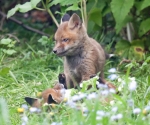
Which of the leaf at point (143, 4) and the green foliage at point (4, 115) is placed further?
the leaf at point (143, 4)

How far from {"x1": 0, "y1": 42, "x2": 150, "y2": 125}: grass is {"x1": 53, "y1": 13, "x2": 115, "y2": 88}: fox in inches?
13.0

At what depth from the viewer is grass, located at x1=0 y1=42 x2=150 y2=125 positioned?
4.81 m

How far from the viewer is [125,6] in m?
8.16

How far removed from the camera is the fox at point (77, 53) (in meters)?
7.41

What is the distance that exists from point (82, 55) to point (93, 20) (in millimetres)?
1504

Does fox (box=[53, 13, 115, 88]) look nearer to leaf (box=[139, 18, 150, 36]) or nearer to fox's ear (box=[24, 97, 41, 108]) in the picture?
leaf (box=[139, 18, 150, 36])

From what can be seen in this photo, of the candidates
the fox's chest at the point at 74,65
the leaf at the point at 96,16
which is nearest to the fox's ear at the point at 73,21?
the fox's chest at the point at 74,65

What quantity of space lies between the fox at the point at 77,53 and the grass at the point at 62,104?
1.08 ft

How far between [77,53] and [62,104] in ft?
5.91

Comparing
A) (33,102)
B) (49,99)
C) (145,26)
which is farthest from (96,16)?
(49,99)

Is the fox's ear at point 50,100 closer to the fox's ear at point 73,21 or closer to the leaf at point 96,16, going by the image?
the fox's ear at point 73,21

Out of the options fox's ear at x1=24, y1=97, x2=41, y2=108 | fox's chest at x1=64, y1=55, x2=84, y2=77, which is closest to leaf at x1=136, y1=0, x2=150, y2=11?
fox's chest at x1=64, y1=55, x2=84, y2=77

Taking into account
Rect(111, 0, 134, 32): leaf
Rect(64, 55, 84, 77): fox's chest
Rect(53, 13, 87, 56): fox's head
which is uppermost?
Rect(111, 0, 134, 32): leaf

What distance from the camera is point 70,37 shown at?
741 centimetres
